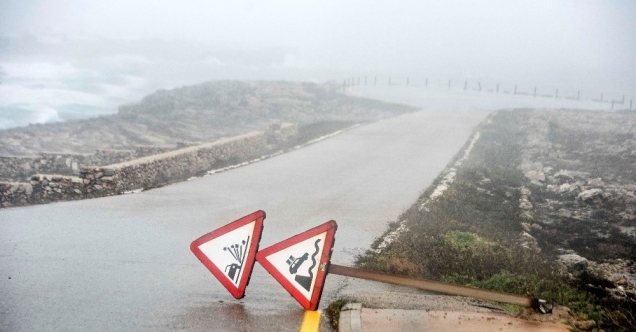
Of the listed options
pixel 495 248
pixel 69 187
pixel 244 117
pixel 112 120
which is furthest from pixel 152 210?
pixel 244 117

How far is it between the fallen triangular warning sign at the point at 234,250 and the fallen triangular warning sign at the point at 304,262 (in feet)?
0.63

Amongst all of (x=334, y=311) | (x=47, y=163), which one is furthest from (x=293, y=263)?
(x=47, y=163)

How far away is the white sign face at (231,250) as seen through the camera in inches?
263

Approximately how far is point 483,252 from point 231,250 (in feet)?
13.4

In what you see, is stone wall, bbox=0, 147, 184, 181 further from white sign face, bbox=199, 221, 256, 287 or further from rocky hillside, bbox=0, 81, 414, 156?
white sign face, bbox=199, 221, 256, 287

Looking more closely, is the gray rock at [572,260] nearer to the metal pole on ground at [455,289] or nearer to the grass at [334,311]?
the metal pole on ground at [455,289]

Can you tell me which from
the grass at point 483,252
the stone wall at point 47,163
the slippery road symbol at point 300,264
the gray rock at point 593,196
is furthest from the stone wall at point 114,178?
the gray rock at point 593,196

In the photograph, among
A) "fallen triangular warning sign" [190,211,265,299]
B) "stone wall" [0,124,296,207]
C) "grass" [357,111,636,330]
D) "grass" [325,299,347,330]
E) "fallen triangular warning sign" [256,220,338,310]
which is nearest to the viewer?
"grass" [325,299,347,330]

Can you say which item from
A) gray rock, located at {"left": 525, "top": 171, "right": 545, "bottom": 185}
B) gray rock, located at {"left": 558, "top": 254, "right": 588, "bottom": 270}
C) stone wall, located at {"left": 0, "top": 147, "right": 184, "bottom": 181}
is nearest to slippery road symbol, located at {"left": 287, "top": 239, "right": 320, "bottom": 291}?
gray rock, located at {"left": 558, "top": 254, "right": 588, "bottom": 270}

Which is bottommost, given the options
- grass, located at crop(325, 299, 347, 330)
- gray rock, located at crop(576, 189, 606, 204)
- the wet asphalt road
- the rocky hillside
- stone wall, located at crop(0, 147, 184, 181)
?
the rocky hillside

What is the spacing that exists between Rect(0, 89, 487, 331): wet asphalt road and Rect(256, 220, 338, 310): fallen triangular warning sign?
275 millimetres

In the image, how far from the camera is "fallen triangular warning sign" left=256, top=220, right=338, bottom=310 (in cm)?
641

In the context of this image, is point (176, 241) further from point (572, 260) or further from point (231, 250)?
point (572, 260)

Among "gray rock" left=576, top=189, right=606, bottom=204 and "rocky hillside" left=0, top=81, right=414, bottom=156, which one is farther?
"rocky hillside" left=0, top=81, right=414, bottom=156
